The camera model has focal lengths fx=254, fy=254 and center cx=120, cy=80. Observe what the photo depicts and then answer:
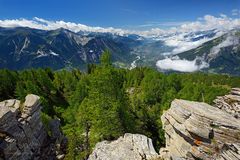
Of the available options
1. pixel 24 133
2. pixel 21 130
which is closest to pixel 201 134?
pixel 21 130

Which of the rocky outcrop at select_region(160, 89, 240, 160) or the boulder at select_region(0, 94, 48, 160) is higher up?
the rocky outcrop at select_region(160, 89, 240, 160)

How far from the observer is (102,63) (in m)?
51.6

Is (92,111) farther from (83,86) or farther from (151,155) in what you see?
(83,86)

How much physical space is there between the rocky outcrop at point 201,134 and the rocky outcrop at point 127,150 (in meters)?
2.23

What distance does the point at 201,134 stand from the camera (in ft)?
113

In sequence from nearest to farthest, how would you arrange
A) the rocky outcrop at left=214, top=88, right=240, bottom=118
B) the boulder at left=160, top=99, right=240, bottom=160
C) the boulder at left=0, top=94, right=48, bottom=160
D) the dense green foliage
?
the boulder at left=160, top=99, right=240, bottom=160 → the dense green foliage → the boulder at left=0, top=94, right=48, bottom=160 → the rocky outcrop at left=214, top=88, right=240, bottom=118

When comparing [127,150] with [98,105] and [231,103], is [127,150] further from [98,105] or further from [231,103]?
[231,103]

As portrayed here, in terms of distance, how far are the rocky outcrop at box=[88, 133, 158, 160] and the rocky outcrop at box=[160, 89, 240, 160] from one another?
223 centimetres

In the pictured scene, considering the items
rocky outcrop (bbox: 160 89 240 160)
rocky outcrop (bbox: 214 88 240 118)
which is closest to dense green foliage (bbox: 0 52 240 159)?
A: rocky outcrop (bbox: 214 88 240 118)

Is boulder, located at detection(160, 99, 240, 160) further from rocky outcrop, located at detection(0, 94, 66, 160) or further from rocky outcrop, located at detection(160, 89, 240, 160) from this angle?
rocky outcrop, located at detection(0, 94, 66, 160)

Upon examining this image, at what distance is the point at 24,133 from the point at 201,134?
39852 millimetres

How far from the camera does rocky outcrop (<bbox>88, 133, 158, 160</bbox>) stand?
32125 mm

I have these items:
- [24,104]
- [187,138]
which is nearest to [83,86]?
[24,104]

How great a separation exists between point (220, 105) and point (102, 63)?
39358 millimetres
